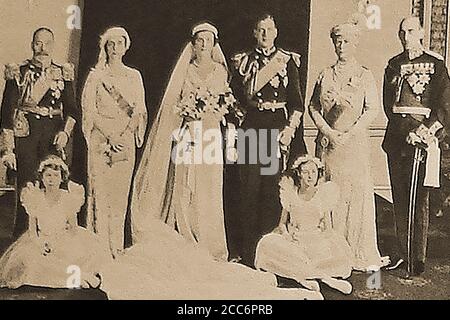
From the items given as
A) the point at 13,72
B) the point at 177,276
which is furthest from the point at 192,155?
the point at 13,72

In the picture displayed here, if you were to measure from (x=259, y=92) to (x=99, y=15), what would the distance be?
1.77 ft

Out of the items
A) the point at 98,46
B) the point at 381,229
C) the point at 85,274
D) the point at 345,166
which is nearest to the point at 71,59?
the point at 98,46

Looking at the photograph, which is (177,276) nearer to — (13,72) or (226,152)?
(226,152)

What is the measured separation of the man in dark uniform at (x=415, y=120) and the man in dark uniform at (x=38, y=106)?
975 millimetres

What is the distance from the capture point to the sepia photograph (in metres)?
2.70

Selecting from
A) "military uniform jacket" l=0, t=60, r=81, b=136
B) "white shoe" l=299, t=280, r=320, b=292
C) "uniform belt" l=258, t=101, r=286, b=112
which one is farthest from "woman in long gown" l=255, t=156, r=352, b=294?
"military uniform jacket" l=0, t=60, r=81, b=136

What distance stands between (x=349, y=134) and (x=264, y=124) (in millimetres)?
262

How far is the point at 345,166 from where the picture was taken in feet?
8.91

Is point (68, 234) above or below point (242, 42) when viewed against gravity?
below

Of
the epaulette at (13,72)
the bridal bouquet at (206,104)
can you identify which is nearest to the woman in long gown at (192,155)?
the bridal bouquet at (206,104)

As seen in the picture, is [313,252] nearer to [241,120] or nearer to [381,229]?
[381,229]

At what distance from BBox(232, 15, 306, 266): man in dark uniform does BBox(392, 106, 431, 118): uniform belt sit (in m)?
0.29

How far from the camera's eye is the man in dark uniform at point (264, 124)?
2.70 metres

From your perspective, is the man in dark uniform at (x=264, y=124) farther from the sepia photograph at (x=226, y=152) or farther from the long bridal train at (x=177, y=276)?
the long bridal train at (x=177, y=276)
